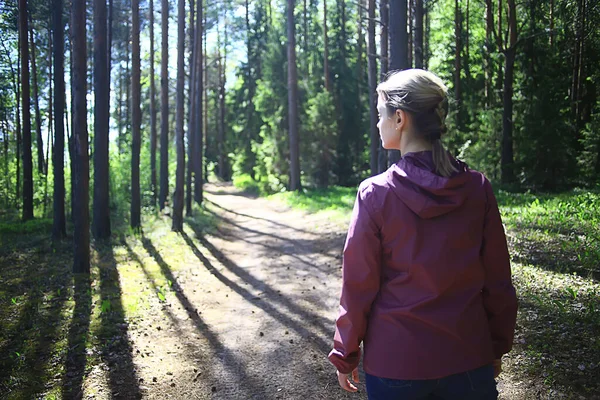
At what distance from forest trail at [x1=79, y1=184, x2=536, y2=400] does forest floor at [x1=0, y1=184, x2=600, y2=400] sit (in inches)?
0.8

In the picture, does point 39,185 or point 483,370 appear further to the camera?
point 39,185

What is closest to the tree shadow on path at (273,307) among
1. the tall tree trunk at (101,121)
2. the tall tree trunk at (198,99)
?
the tall tree trunk at (101,121)

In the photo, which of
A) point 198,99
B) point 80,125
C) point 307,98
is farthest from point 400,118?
point 307,98

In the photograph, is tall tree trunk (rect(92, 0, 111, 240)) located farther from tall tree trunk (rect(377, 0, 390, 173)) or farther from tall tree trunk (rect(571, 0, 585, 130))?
tall tree trunk (rect(571, 0, 585, 130))

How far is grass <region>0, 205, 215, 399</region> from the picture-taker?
5117mm

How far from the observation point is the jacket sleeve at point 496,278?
77.2 inches

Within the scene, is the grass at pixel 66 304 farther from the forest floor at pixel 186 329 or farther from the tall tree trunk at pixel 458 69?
the tall tree trunk at pixel 458 69

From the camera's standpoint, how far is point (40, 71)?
66.5ft

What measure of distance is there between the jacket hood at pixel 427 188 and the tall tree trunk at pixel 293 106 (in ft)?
77.3

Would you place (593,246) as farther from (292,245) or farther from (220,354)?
(292,245)

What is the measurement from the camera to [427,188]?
1.83 meters

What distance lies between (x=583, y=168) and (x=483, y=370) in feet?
52.0

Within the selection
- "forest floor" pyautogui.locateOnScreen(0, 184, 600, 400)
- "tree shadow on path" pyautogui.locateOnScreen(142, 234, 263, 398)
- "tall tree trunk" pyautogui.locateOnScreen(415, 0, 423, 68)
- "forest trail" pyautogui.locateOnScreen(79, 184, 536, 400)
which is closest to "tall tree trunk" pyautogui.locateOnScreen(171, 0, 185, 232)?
"forest trail" pyautogui.locateOnScreen(79, 184, 536, 400)

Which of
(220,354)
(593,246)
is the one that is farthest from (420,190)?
(593,246)
